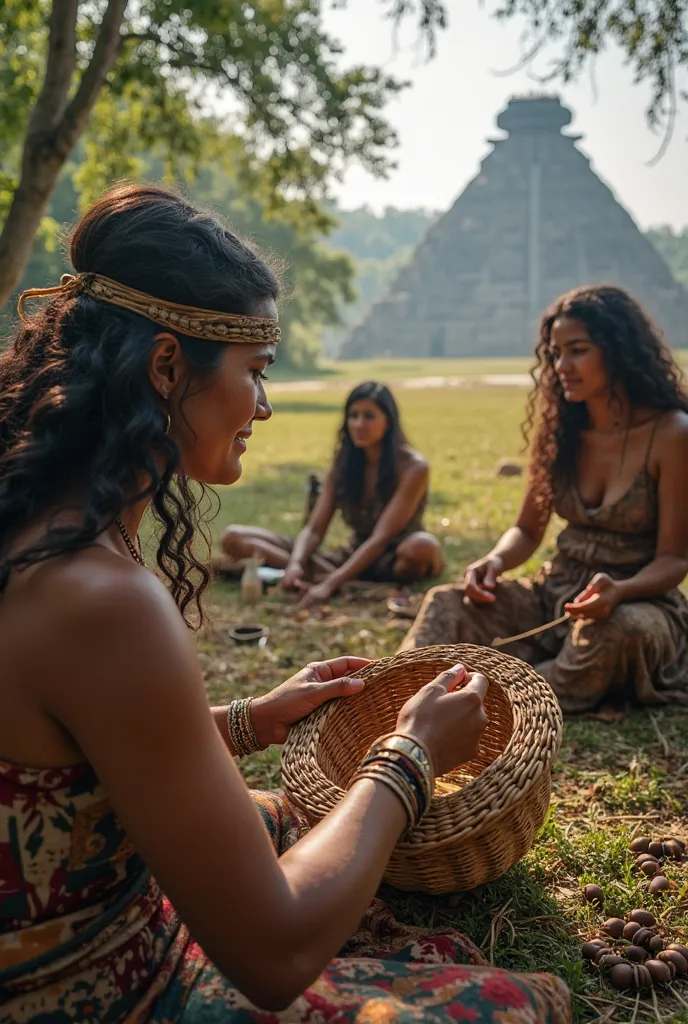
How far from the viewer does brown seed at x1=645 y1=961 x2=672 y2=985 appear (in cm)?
251

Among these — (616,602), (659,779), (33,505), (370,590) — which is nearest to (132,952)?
(33,505)

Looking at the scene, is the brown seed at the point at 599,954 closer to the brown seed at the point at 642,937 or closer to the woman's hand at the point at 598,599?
the brown seed at the point at 642,937

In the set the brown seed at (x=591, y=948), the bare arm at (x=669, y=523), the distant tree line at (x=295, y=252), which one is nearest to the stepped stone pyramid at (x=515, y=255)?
the distant tree line at (x=295, y=252)

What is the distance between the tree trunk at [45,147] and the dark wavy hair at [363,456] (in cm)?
233

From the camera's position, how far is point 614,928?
270cm

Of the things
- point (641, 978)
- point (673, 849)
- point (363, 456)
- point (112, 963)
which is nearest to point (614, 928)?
point (641, 978)

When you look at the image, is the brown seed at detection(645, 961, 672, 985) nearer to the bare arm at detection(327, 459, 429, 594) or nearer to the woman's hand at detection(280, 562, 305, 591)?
the bare arm at detection(327, 459, 429, 594)

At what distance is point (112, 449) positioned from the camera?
166 centimetres

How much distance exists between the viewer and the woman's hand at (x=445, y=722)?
6.34 ft

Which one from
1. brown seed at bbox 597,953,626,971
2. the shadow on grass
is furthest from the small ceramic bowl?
brown seed at bbox 597,953,626,971

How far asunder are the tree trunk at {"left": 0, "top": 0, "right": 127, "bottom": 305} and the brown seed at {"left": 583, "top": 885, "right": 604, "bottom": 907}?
5018mm

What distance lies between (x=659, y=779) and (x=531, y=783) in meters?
1.63

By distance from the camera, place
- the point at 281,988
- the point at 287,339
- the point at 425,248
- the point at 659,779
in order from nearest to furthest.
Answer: the point at 281,988 → the point at 659,779 → the point at 287,339 → the point at 425,248

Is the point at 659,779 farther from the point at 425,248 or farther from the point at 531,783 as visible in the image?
the point at 425,248
